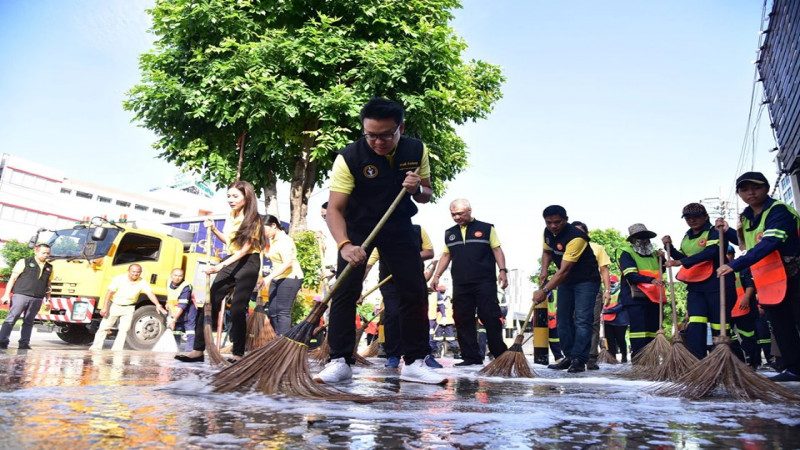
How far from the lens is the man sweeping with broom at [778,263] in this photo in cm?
468

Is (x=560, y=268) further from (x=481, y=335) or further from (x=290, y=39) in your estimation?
(x=290, y=39)

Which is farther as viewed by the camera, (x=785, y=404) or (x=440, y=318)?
(x=440, y=318)

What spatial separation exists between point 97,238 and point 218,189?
529 centimetres

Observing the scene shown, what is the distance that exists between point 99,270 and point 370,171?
8.80m

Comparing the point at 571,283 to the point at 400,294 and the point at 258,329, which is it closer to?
the point at 400,294

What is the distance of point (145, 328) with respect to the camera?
35.8 feet

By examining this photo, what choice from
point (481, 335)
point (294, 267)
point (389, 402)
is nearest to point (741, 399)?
point (389, 402)

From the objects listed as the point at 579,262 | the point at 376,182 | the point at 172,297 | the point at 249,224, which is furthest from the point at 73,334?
the point at 376,182

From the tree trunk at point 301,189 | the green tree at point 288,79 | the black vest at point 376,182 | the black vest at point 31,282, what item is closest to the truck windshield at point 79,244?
the black vest at point 31,282

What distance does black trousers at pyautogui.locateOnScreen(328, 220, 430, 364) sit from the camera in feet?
12.7

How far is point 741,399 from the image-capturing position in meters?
3.28

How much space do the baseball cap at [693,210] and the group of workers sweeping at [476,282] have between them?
1 cm

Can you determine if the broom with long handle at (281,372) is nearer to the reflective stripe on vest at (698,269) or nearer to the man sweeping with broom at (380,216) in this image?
the man sweeping with broom at (380,216)

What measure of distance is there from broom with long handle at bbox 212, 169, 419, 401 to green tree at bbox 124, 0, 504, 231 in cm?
1012
